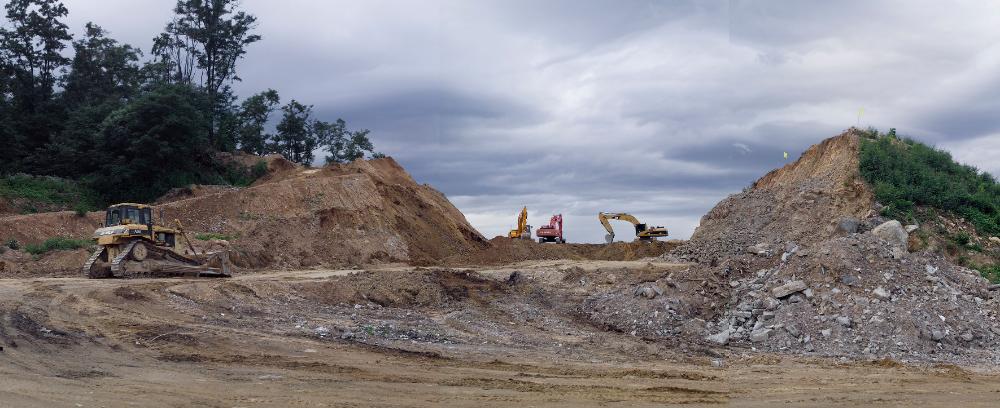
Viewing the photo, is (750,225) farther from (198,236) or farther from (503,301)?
(198,236)

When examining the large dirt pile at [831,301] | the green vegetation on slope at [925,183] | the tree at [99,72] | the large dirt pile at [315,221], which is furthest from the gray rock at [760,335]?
the tree at [99,72]

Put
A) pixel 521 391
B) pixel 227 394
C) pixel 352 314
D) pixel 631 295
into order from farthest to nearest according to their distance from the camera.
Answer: pixel 631 295 < pixel 352 314 < pixel 521 391 < pixel 227 394

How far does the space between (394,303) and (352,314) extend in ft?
7.13

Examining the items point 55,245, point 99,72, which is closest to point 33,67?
point 99,72

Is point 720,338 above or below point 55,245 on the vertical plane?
below

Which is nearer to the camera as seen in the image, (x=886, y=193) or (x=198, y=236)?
(x=886, y=193)

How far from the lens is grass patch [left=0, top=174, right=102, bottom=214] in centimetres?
3559

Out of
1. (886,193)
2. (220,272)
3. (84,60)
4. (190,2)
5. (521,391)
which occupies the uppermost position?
(190,2)

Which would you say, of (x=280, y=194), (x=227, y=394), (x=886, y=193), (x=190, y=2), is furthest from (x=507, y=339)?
(x=190, y=2)

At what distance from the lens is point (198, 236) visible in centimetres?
3083

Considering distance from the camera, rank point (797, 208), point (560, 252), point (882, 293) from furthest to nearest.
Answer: point (560, 252) → point (797, 208) → point (882, 293)

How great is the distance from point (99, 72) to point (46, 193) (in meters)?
13.1

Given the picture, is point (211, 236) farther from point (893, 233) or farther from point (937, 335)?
point (937, 335)

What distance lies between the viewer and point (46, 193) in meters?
36.9
